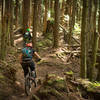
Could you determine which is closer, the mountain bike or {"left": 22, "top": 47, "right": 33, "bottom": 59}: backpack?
the mountain bike

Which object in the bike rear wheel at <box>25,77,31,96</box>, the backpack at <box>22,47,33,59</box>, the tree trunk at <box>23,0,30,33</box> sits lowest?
the bike rear wheel at <box>25,77,31,96</box>

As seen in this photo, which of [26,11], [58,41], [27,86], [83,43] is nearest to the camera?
[27,86]

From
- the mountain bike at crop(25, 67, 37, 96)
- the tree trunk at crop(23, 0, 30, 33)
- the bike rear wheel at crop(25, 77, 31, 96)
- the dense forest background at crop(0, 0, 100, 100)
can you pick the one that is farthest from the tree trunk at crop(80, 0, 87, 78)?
the tree trunk at crop(23, 0, 30, 33)

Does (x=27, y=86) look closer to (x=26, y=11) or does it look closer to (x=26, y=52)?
(x=26, y=52)

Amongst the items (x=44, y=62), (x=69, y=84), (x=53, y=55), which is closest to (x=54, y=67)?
(x=44, y=62)

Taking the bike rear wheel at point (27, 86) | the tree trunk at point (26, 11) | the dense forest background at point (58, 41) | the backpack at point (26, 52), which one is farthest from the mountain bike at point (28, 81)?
the tree trunk at point (26, 11)

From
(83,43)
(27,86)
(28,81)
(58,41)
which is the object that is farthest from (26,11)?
(27,86)

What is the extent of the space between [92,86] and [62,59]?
722 centimetres

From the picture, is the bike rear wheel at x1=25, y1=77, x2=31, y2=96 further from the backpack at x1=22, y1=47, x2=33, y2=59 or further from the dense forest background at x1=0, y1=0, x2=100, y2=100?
the backpack at x1=22, y1=47, x2=33, y2=59

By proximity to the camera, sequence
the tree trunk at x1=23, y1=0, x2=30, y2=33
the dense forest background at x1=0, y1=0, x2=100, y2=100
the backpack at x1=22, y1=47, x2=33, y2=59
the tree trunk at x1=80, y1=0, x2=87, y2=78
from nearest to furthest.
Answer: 1. the backpack at x1=22, y1=47, x2=33, y2=59
2. the tree trunk at x1=80, y1=0, x2=87, y2=78
3. the dense forest background at x1=0, y1=0, x2=100, y2=100
4. the tree trunk at x1=23, y1=0, x2=30, y2=33

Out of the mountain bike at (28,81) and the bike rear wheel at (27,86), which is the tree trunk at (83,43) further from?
the bike rear wheel at (27,86)

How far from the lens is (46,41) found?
17.8 metres

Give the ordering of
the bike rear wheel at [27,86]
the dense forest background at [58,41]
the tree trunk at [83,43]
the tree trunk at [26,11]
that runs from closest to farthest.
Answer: the bike rear wheel at [27,86], the tree trunk at [83,43], the dense forest background at [58,41], the tree trunk at [26,11]

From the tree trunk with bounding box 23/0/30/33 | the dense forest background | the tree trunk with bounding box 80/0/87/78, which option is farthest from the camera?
the tree trunk with bounding box 23/0/30/33
